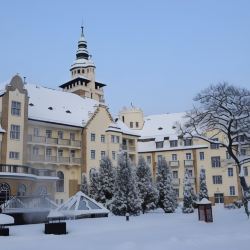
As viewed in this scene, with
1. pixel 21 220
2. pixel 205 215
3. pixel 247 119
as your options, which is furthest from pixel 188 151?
pixel 21 220

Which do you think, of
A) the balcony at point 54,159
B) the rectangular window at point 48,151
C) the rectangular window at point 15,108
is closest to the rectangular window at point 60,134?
the rectangular window at point 48,151

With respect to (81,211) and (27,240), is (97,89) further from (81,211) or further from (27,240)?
(27,240)

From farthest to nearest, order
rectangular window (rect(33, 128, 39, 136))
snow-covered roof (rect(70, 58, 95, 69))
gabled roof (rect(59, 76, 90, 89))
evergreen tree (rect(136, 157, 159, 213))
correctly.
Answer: snow-covered roof (rect(70, 58, 95, 69)), gabled roof (rect(59, 76, 90, 89)), rectangular window (rect(33, 128, 39, 136)), evergreen tree (rect(136, 157, 159, 213))

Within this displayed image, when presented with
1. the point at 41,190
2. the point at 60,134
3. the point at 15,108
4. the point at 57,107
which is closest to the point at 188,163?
the point at 60,134

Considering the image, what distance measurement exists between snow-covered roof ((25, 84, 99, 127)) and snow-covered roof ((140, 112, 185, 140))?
14.5 m

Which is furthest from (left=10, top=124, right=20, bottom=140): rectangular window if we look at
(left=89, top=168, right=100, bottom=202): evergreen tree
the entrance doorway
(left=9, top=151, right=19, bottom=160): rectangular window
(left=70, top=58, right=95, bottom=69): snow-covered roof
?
(left=70, top=58, right=95, bottom=69): snow-covered roof

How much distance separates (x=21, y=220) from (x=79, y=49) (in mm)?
66672

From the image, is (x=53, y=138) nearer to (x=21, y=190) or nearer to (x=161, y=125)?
(x=21, y=190)

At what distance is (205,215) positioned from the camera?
27.2m

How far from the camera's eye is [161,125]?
2822 inches

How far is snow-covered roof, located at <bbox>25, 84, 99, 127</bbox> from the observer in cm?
5086

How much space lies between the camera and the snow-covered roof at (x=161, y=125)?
226 ft

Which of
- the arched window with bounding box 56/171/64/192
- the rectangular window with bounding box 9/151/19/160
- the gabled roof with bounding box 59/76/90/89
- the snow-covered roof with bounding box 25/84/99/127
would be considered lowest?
the arched window with bounding box 56/171/64/192

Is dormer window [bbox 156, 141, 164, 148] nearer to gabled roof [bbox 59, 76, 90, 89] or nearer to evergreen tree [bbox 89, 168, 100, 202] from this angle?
gabled roof [bbox 59, 76, 90, 89]
